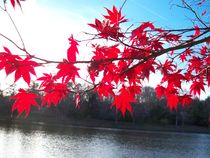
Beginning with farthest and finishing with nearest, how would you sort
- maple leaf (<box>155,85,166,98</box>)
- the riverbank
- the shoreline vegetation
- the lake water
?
the shoreline vegetation
the riverbank
the lake water
maple leaf (<box>155,85,166,98</box>)

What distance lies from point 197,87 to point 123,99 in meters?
0.75

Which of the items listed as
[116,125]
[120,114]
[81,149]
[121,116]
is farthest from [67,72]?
[120,114]

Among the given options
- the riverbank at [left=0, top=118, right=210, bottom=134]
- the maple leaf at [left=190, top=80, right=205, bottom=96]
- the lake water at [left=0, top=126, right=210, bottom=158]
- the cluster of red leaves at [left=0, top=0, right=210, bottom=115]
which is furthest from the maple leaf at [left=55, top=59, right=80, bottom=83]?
the riverbank at [left=0, top=118, right=210, bottom=134]

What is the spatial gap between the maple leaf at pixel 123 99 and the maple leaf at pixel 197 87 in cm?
67

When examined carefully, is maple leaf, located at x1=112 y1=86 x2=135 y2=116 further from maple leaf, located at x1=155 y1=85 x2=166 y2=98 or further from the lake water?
the lake water

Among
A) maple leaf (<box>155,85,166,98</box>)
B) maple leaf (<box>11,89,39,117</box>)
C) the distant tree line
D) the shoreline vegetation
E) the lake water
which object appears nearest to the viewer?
maple leaf (<box>11,89,39,117</box>)

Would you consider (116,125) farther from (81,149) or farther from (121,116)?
(81,149)

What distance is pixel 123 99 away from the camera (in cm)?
185

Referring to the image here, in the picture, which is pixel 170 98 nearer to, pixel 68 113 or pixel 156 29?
pixel 156 29

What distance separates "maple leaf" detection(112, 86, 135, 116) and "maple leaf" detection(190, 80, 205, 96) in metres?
0.67

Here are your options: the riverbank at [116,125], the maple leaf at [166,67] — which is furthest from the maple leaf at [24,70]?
the riverbank at [116,125]

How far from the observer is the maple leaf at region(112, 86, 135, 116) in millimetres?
1834

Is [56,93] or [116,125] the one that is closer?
[56,93]

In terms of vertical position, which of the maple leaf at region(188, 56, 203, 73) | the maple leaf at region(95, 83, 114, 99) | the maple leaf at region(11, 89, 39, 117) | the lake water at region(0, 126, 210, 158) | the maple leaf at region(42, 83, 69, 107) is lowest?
the lake water at region(0, 126, 210, 158)
